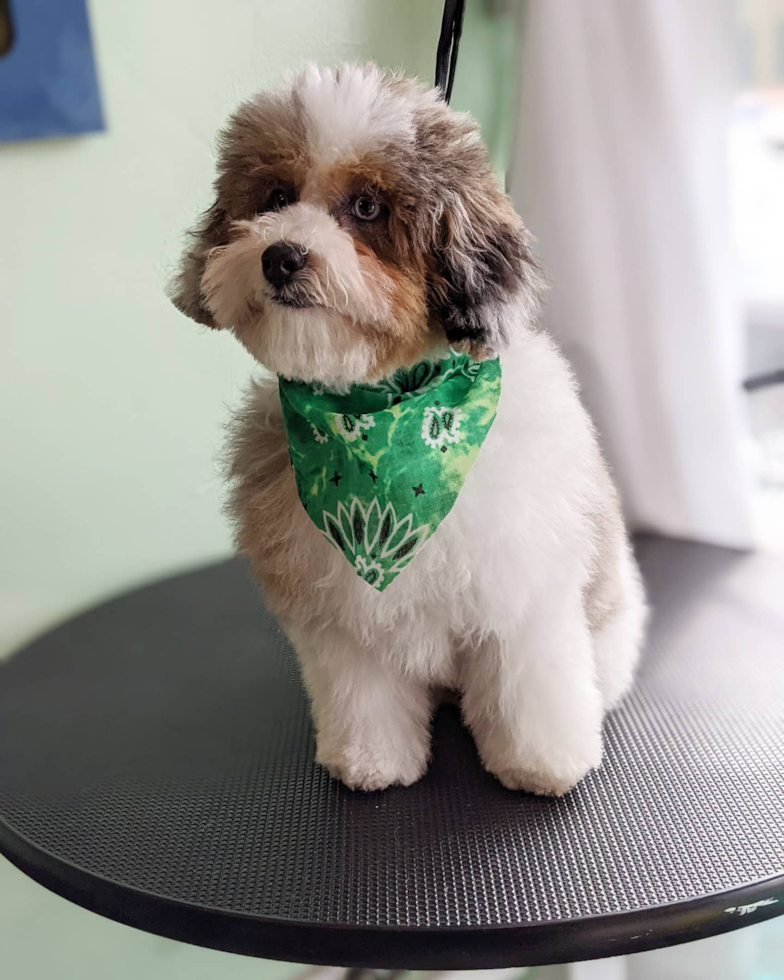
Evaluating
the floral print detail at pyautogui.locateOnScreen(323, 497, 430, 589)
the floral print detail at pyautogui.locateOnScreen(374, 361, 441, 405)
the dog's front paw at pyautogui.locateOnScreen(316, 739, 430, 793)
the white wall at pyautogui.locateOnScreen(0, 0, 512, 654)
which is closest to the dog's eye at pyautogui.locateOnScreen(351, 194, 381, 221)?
the floral print detail at pyautogui.locateOnScreen(374, 361, 441, 405)

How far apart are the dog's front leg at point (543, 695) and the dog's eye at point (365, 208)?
15.3 inches

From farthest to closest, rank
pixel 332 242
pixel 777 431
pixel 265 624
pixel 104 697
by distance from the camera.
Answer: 1. pixel 777 431
2. pixel 265 624
3. pixel 104 697
4. pixel 332 242

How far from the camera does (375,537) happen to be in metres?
0.82

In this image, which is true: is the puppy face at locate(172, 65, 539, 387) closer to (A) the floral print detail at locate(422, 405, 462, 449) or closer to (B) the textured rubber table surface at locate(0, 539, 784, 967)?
(A) the floral print detail at locate(422, 405, 462, 449)

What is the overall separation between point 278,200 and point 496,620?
430mm

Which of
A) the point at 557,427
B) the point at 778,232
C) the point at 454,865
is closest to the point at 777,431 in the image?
the point at 778,232

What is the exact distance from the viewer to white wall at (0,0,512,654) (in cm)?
113

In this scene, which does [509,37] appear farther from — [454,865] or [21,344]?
[454,865]

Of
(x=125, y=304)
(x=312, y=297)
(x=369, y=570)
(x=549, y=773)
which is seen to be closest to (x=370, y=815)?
(x=549, y=773)

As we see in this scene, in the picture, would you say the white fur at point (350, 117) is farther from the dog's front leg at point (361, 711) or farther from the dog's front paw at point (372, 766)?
the dog's front paw at point (372, 766)

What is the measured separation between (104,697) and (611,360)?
0.95 meters

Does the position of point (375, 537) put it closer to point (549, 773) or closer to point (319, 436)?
point (319, 436)

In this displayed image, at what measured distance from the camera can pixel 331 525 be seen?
0.84 metres

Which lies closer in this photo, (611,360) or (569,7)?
(569,7)
